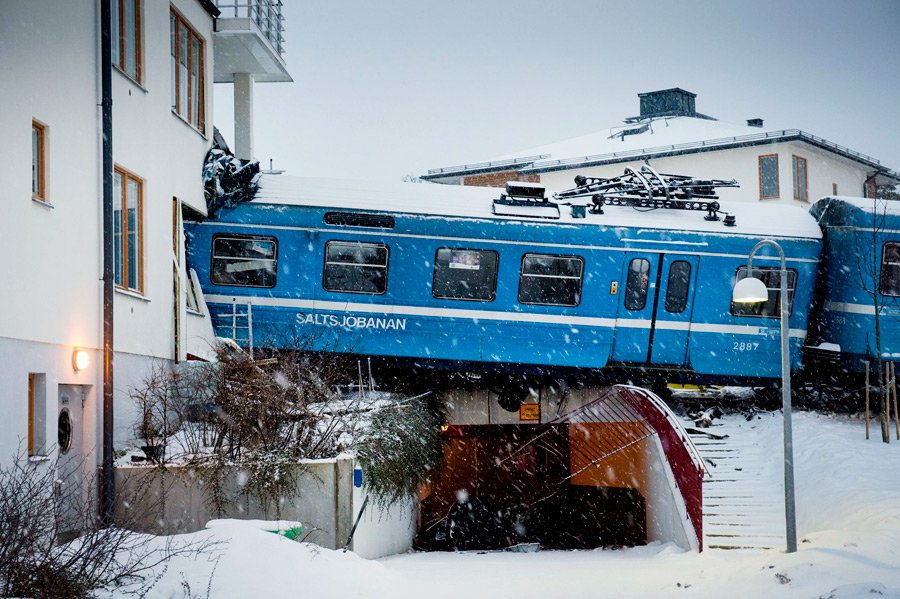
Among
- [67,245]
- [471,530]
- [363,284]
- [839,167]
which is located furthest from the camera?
[839,167]

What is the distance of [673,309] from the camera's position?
1733cm

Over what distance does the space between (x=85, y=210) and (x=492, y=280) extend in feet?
24.4

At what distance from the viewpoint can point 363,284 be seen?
54.6 ft

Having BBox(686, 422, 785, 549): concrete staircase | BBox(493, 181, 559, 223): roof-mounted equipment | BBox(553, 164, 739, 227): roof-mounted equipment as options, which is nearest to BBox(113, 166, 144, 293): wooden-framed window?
BBox(493, 181, 559, 223): roof-mounted equipment

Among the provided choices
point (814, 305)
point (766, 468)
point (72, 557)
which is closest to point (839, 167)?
point (814, 305)

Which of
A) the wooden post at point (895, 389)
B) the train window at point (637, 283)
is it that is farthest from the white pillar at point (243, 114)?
the wooden post at point (895, 389)

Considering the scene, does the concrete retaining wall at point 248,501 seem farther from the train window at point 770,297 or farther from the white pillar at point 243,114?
the white pillar at point 243,114

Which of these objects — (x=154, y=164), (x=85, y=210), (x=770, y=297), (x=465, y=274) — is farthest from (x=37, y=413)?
(x=770, y=297)

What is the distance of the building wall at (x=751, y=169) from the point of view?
31.2m

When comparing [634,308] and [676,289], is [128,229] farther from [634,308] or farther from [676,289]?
[676,289]

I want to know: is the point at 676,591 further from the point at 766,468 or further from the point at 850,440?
the point at 850,440

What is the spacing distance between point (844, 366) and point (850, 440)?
1.34 m

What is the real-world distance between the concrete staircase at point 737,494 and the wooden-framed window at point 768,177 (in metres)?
14.5

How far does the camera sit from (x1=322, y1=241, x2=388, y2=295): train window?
16.6 meters
